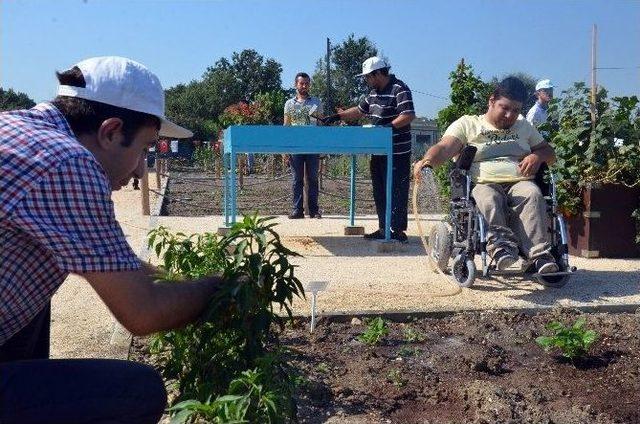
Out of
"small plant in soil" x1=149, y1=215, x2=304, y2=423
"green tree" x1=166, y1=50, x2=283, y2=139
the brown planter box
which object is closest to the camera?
"small plant in soil" x1=149, y1=215, x2=304, y2=423

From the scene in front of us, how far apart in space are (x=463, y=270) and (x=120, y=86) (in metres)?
4.15

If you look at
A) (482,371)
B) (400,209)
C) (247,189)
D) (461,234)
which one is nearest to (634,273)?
(461,234)

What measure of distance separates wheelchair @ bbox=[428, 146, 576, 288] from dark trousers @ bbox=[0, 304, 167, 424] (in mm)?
3608

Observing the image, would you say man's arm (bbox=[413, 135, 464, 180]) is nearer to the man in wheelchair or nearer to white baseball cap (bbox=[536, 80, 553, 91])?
the man in wheelchair

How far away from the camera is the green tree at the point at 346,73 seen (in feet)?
213

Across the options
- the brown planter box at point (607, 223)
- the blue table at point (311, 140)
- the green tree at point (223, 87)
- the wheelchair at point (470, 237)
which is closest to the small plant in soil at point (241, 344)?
the wheelchair at point (470, 237)

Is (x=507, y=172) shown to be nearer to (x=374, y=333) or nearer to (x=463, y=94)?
(x=374, y=333)

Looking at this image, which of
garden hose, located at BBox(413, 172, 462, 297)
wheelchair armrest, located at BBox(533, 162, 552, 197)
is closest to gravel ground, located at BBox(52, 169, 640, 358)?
garden hose, located at BBox(413, 172, 462, 297)

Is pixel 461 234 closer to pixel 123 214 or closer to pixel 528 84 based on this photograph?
pixel 528 84

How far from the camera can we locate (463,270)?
5930 mm

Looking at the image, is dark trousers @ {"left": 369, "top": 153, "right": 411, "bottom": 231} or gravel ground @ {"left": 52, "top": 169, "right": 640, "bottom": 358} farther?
dark trousers @ {"left": 369, "top": 153, "right": 411, "bottom": 231}

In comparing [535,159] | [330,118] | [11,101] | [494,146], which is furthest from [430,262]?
[11,101]

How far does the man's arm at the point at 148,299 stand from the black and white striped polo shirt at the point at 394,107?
5813mm

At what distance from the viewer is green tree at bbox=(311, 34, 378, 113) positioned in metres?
64.9
